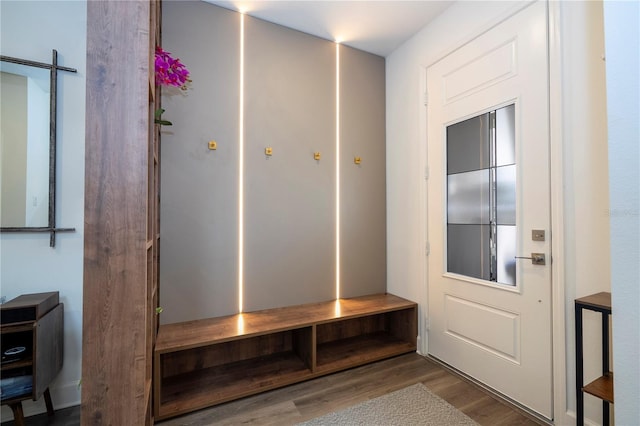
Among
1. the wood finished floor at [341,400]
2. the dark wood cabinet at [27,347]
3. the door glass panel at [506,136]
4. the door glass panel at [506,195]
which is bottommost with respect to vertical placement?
the wood finished floor at [341,400]

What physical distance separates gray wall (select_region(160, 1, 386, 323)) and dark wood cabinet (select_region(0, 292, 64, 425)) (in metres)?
0.63

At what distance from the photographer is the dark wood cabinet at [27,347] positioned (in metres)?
1.46

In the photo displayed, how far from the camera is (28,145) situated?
169cm

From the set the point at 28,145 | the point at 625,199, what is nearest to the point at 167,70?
the point at 28,145

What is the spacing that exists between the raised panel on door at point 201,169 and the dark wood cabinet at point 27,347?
628mm

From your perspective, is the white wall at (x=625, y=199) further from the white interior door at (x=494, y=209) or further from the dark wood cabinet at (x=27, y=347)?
the dark wood cabinet at (x=27, y=347)

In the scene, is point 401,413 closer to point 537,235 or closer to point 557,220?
point 537,235

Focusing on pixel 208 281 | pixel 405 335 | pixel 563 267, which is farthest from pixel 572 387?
pixel 208 281

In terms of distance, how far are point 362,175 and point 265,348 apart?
1.84m

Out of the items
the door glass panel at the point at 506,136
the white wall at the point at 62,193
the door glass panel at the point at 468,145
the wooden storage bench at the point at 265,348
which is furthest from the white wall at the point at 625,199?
the white wall at the point at 62,193

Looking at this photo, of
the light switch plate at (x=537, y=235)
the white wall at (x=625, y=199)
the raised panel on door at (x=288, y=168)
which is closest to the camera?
the white wall at (x=625, y=199)

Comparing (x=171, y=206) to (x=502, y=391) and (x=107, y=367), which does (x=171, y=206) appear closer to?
(x=107, y=367)

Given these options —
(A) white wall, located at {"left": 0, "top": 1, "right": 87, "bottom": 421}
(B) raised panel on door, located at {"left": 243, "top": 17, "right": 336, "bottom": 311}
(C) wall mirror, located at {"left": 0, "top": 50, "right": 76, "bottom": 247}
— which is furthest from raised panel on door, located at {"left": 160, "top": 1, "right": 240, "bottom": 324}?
(C) wall mirror, located at {"left": 0, "top": 50, "right": 76, "bottom": 247}

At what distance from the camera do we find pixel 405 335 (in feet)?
8.86
